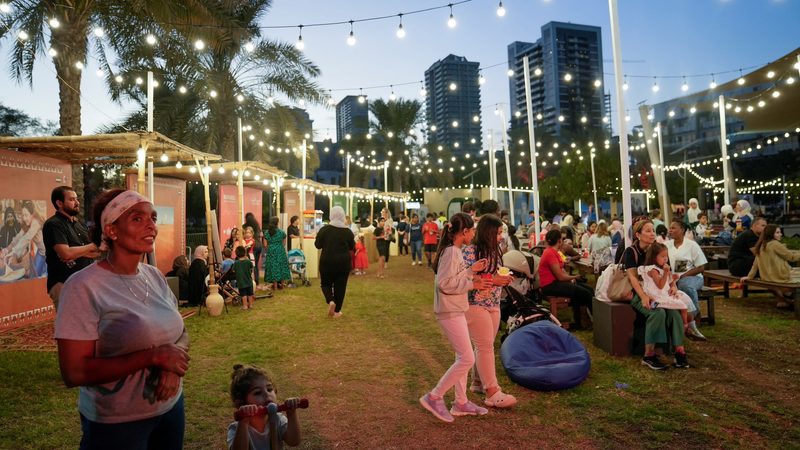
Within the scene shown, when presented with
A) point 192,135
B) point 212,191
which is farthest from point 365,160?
point 192,135

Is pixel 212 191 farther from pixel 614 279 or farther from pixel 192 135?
pixel 614 279

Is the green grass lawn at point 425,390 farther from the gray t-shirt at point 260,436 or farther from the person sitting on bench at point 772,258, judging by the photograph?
the gray t-shirt at point 260,436

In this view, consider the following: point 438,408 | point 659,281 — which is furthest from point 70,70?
point 659,281

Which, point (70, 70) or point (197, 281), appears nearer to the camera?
point (197, 281)

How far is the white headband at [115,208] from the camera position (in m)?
1.93

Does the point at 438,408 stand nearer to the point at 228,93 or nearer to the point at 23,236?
the point at 23,236

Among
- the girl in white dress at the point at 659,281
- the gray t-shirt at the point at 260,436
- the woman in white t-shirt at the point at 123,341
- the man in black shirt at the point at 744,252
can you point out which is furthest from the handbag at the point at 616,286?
the woman in white t-shirt at the point at 123,341

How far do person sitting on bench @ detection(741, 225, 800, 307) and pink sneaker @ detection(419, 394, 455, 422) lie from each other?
6.32 m

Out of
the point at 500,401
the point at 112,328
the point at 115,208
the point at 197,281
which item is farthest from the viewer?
the point at 197,281

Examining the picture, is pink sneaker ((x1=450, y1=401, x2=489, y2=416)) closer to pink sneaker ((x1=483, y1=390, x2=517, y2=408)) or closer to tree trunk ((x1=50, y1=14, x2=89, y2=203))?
pink sneaker ((x1=483, y1=390, x2=517, y2=408))

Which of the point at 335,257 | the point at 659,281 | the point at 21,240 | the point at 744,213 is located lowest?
the point at 659,281

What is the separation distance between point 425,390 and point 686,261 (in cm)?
460

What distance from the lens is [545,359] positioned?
194 inches

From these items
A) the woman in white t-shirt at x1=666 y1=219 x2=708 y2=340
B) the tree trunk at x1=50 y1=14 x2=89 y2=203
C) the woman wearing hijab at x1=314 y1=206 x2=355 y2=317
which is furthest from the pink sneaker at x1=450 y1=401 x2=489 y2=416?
the tree trunk at x1=50 y1=14 x2=89 y2=203
